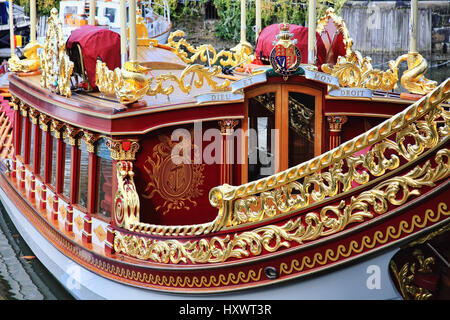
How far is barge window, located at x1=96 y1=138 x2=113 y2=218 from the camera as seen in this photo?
6.90 metres

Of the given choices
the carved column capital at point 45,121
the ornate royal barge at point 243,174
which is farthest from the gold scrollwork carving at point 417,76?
the carved column capital at point 45,121

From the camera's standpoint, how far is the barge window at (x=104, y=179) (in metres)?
6.90

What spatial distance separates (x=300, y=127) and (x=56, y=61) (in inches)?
106

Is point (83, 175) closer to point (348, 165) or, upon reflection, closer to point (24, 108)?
point (24, 108)

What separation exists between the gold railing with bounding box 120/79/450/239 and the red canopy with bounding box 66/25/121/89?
2.94 meters

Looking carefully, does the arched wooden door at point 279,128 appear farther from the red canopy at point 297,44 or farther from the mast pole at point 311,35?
the red canopy at point 297,44

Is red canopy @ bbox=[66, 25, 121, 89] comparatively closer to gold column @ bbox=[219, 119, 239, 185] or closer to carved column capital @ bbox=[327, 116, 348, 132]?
gold column @ bbox=[219, 119, 239, 185]

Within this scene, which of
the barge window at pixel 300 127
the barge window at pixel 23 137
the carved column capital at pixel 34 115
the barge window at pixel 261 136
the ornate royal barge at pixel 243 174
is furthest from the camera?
the barge window at pixel 23 137

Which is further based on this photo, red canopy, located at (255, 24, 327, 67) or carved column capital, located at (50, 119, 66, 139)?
carved column capital, located at (50, 119, 66, 139)

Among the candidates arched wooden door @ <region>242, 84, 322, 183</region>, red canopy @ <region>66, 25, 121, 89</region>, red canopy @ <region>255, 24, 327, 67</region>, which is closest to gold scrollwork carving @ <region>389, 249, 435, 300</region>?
arched wooden door @ <region>242, 84, 322, 183</region>

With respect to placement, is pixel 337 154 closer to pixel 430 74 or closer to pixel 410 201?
pixel 410 201

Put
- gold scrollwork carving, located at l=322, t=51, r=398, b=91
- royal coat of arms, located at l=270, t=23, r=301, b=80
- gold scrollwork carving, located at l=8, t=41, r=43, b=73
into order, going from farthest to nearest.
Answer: gold scrollwork carving, located at l=8, t=41, r=43, b=73 < gold scrollwork carving, located at l=322, t=51, r=398, b=91 < royal coat of arms, located at l=270, t=23, r=301, b=80

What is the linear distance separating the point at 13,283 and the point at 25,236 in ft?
3.32

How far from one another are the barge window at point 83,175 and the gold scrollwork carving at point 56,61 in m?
0.54
